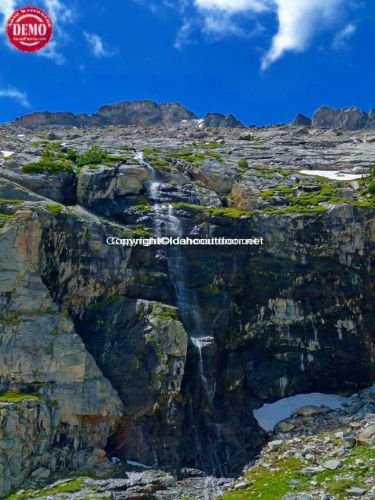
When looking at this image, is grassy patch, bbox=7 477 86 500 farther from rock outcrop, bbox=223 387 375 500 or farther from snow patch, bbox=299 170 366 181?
snow patch, bbox=299 170 366 181

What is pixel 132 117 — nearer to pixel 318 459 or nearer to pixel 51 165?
pixel 51 165

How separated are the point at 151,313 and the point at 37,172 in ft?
62.1

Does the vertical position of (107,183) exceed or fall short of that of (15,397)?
it exceeds it

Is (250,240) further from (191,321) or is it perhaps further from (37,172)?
(37,172)

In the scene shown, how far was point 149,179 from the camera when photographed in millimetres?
55500

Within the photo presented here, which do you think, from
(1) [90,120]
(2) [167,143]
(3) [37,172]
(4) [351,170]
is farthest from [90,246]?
(1) [90,120]

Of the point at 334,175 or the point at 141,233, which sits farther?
the point at 334,175

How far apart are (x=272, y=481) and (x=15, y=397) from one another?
1656cm

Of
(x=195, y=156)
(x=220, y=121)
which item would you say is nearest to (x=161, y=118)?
(x=220, y=121)

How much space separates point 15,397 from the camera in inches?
1403

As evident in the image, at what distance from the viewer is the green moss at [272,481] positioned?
31502mm

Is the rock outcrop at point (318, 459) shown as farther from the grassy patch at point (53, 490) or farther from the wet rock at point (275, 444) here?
Result: the grassy patch at point (53, 490)

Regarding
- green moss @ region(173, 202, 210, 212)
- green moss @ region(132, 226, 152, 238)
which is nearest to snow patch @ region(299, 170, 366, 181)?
green moss @ region(173, 202, 210, 212)

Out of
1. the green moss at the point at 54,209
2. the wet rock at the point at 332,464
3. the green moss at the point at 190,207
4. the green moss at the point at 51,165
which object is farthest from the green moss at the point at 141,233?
the wet rock at the point at 332,464
